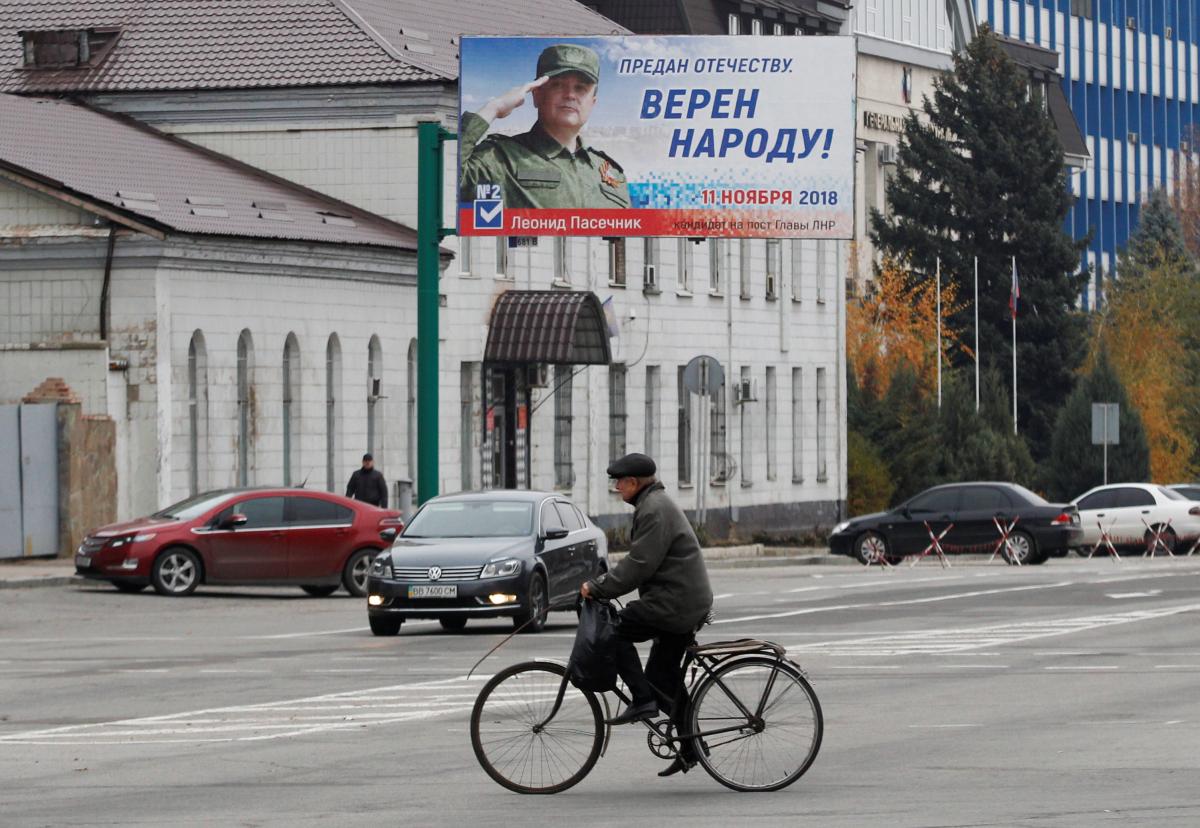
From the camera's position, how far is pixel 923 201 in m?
86.6

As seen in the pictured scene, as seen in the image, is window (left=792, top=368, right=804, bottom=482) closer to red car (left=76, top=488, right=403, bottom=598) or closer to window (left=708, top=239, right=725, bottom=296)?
window (left=708, top=239, right=725, bottom=296)

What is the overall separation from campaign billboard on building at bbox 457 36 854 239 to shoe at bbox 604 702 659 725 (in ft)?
95.8

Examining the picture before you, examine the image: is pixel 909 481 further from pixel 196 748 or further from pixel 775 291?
pixel 196 748

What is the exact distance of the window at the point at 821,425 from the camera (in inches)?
2591

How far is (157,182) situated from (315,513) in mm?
11392

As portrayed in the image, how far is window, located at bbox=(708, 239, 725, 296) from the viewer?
6019 cm

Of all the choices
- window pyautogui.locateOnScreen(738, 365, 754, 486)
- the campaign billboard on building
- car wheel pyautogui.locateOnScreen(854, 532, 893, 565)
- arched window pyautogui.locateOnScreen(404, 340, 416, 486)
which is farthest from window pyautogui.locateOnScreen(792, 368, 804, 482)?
the campaign billboard on building

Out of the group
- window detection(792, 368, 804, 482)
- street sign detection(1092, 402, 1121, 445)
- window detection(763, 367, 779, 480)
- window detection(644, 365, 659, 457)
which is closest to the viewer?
window detection(644, 365, 659, 457)

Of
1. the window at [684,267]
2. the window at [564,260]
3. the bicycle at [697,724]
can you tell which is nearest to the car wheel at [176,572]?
the bicycle at [697,724]

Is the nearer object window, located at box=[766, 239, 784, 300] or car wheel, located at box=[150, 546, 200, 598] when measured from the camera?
car wheel, located at box=[150, 546, 200, 598]

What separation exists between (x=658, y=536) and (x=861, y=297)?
2662 inches

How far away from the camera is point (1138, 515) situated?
174 feet

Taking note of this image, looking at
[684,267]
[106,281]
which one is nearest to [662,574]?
[106,281]

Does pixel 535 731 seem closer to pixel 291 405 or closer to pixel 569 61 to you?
pixel 569 61
